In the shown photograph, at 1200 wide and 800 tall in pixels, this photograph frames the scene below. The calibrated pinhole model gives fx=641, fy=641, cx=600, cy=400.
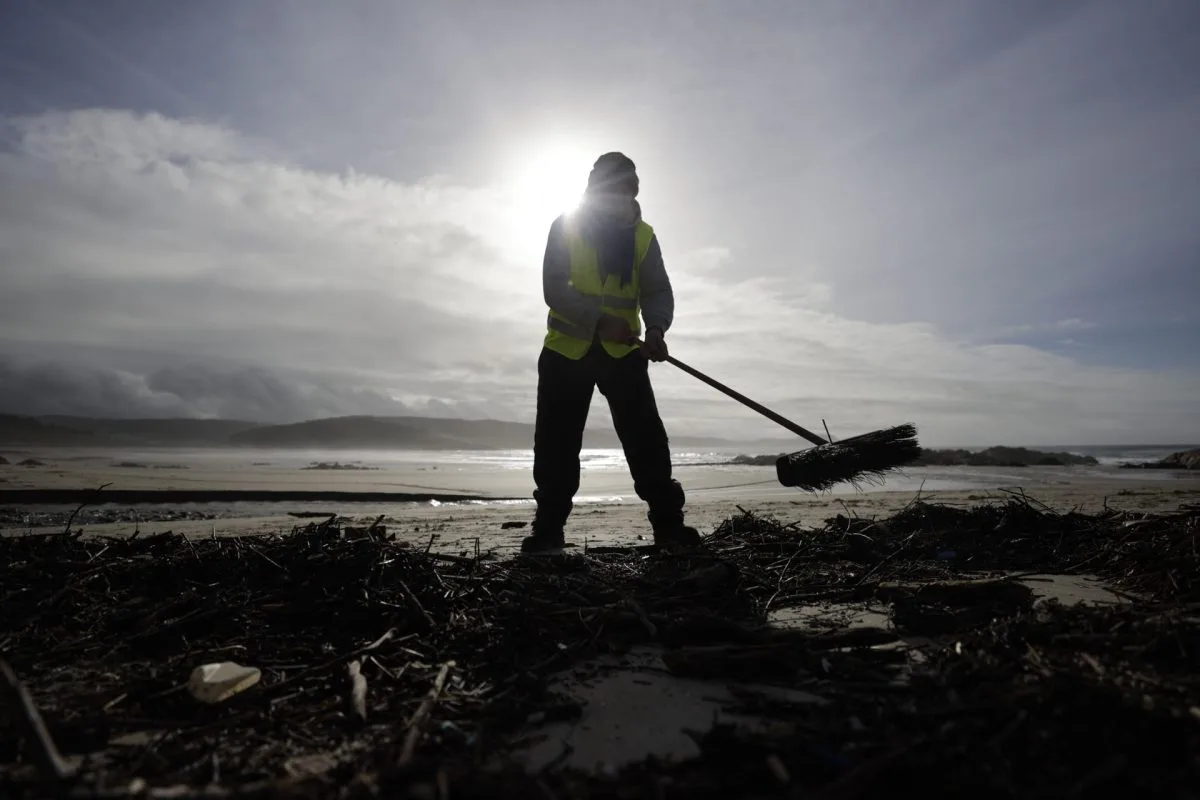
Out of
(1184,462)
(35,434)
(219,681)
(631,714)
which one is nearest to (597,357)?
(631,714)

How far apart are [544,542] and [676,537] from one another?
2.92ft

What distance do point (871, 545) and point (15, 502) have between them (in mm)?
9540

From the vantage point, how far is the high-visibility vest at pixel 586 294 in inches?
179

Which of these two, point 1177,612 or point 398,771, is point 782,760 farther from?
point 1177,612

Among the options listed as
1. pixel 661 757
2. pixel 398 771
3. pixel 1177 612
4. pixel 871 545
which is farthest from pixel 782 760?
pixel 871 545

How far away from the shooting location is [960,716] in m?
1.59

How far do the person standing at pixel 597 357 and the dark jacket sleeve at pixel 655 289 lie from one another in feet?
0.47

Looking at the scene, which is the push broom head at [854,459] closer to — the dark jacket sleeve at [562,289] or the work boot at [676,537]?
the work boot at [676,537]

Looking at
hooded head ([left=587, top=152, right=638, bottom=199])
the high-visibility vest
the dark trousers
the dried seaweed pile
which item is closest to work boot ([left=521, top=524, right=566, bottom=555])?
the dark trousers

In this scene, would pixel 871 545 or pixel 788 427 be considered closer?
pixel 871 545

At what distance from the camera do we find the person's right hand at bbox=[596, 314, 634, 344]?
451cm

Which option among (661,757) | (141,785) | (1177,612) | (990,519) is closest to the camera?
(141,785)

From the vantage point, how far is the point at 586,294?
4.59m

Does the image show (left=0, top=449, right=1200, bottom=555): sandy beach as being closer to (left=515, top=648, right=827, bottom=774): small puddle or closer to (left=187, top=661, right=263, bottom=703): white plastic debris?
(left=187, top=661, right=263, bottom=703): white plastic debris
